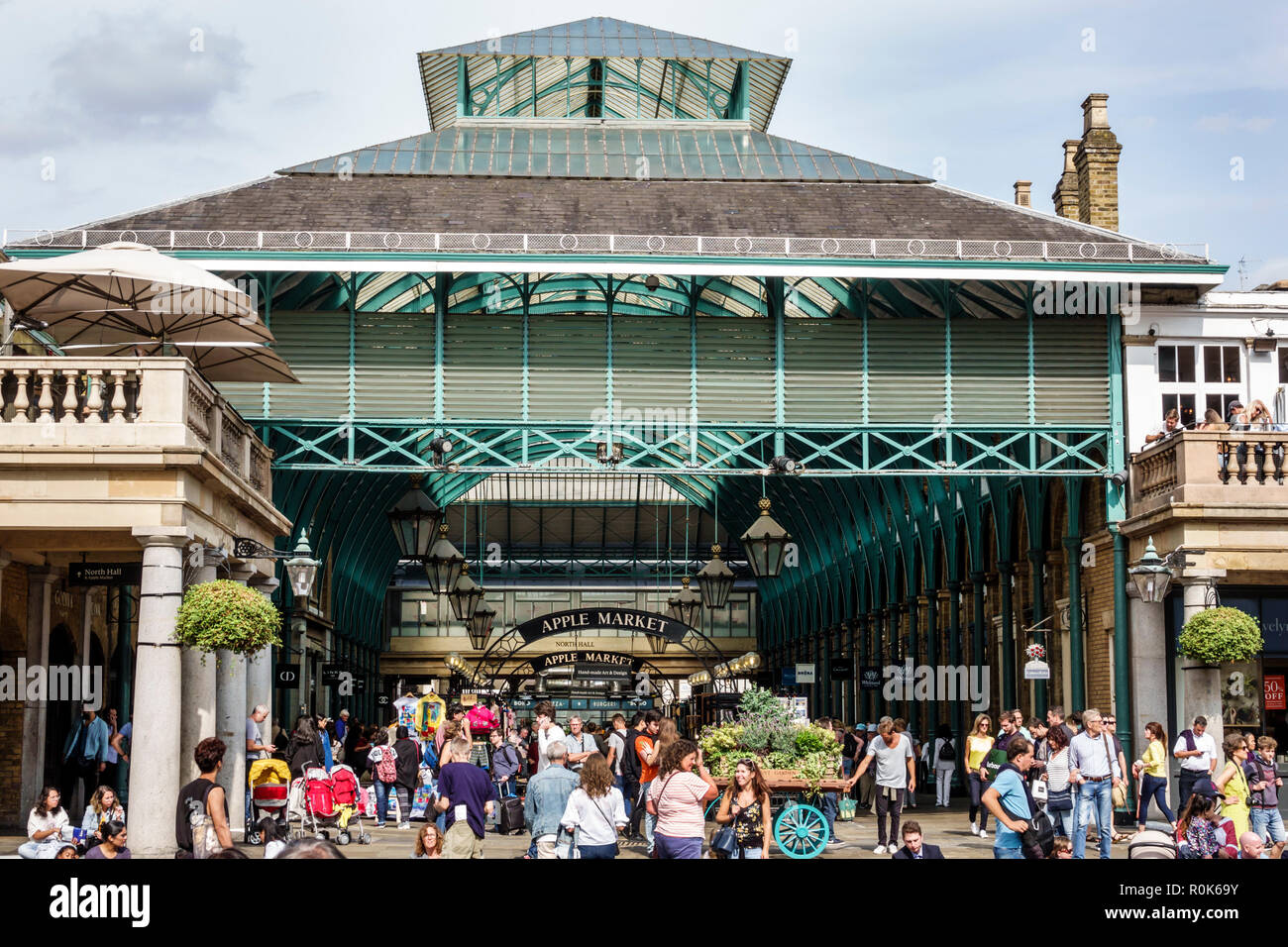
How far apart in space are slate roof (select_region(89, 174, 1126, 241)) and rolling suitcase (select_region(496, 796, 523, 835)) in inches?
351

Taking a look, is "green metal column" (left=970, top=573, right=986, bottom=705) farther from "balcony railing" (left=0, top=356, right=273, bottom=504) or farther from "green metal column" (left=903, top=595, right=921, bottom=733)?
"balcony railing" (left=0, top=356, right=273, bottom=504)

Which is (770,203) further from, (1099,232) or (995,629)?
(995,629)

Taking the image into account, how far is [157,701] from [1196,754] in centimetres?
1117

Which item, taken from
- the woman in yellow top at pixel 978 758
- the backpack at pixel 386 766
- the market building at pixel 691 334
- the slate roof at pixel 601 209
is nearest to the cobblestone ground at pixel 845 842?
the woman in yellow top at pixel 978 758

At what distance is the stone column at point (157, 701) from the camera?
57.5ft

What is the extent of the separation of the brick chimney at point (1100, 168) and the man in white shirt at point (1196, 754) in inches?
651

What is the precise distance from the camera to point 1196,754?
1934 centimetres

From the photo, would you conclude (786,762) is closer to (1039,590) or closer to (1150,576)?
(1150,576)

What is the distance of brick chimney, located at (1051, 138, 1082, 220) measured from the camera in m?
39.9

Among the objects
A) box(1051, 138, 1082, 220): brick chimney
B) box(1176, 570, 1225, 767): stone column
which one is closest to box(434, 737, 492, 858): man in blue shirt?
box(1176, 570, 1225, 767): stone column

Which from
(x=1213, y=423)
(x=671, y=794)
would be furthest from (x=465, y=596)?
(x=671, y=794)

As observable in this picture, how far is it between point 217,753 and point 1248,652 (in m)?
14.0
